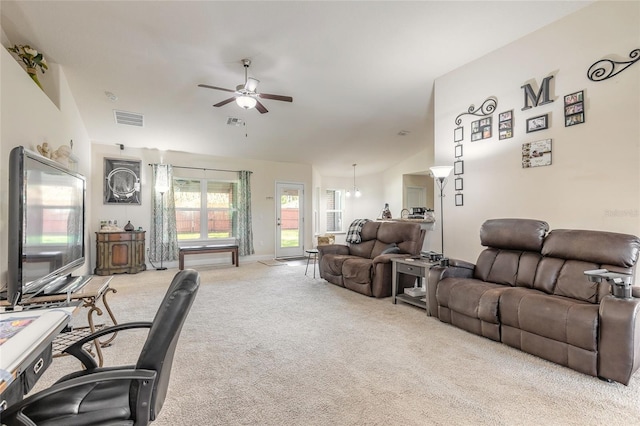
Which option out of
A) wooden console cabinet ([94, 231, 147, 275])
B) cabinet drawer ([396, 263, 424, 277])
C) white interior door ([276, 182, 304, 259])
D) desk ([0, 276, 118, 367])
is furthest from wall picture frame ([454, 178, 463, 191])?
wooden console cabinet ([94, 231, 147, 275])

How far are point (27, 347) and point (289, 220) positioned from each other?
7053 millimetres

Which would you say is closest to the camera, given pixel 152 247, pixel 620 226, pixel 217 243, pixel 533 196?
pixel 620 226

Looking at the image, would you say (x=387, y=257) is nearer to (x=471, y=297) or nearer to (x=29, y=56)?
(x=471, y=297)

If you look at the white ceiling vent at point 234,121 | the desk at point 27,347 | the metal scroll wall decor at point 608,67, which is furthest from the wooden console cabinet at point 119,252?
the metal scroll wall decor at point 608,67

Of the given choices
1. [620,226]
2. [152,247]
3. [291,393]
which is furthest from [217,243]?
[620,226]

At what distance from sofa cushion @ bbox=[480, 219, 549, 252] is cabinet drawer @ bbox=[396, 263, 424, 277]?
29.3 inches

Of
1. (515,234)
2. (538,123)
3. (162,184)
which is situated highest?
(538,123)

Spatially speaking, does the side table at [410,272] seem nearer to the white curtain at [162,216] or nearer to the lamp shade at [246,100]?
the lamp shade at [246,100]

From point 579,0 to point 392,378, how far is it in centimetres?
363

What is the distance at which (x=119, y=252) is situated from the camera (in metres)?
5.79

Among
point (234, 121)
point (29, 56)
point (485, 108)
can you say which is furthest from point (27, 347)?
point (234, 121)

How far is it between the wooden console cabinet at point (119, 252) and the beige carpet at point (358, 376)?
8.62 feet

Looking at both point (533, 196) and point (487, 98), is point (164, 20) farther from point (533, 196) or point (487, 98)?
point (533, 196)

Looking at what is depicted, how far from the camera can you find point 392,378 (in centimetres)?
215
